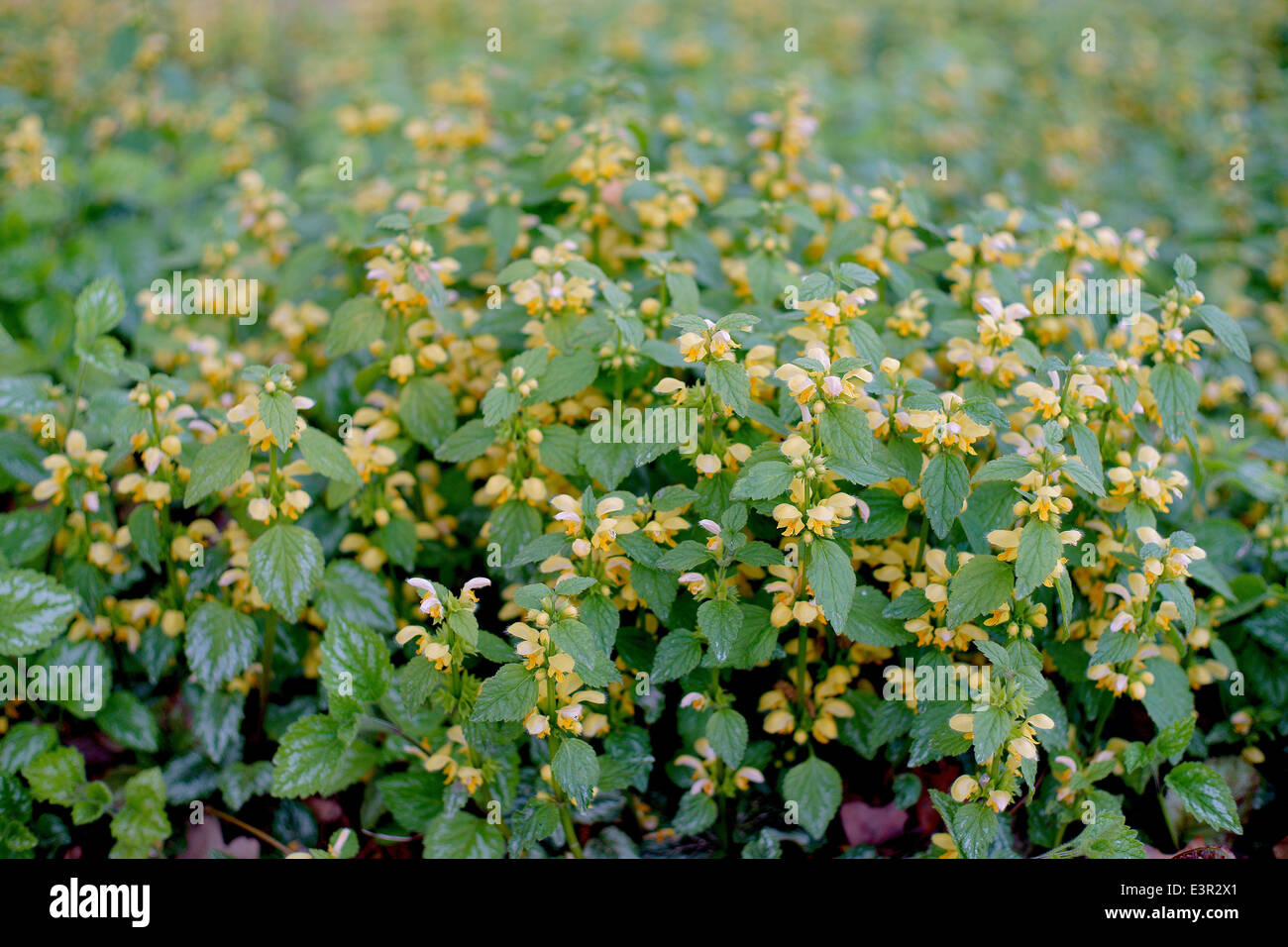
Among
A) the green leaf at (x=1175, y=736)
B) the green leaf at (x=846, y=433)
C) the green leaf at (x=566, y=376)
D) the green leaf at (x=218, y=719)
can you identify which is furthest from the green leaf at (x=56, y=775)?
the green leaf at (x=1175, y=736)

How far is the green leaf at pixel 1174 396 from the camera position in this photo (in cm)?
253

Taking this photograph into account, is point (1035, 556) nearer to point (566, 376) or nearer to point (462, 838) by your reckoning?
point (566, 376)

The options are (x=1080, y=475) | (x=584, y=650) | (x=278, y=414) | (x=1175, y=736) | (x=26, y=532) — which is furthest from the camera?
(x=26, y=532)

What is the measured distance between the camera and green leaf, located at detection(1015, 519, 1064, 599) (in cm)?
210

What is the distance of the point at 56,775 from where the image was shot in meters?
2.57

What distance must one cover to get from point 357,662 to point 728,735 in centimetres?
97

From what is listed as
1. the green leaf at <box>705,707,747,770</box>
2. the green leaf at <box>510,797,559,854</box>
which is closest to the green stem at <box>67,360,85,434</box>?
the green leaf at <box>510,797,559,854</box>

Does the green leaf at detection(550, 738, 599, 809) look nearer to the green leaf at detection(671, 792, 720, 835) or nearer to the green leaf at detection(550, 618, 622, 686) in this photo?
the green leaf at detection(550, 618, 622, 686)

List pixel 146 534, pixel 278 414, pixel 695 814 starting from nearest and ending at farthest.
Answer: pixel 278 414 < pixel 695 814 < pixel 146 534

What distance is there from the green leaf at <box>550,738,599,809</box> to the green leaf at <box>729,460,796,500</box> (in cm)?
68

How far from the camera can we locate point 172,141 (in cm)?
488

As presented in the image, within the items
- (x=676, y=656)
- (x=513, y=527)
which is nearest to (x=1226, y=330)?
(x=676, y=656)

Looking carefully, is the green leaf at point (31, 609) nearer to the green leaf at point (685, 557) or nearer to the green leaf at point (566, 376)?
the green leaf at point (566, 376)

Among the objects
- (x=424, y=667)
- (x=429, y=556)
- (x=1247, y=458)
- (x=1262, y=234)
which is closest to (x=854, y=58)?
(x=1262, y=234)
